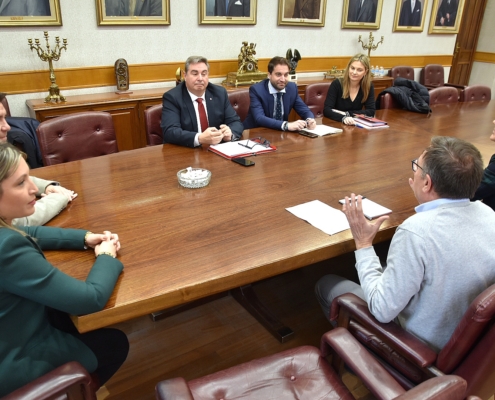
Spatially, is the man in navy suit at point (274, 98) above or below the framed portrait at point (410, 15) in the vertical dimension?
below

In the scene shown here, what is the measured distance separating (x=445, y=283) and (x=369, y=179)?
0.96 m

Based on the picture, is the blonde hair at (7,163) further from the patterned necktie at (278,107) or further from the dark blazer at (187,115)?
the patterned necktie at (278,107)

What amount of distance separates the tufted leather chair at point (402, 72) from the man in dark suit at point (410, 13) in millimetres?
656

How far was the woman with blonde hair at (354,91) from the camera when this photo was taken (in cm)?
349

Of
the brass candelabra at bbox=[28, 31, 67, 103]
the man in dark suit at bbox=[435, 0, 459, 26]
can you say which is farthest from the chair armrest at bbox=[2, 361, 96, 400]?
the man in dark suit at bbox=[435, 0, 459, 26]

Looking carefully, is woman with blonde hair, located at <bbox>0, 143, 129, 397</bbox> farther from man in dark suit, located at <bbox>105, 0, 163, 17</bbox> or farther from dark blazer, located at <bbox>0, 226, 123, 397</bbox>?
man in dark suit, located at <bbox>105, 0, 163, 17</bbox>

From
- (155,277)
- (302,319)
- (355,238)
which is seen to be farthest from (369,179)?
(155,277)

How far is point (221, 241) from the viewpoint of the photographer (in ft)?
4.78

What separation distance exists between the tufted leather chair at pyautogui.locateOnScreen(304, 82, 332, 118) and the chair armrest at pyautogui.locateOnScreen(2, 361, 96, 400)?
327 centimetres

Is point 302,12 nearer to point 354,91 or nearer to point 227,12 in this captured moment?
point 227,12

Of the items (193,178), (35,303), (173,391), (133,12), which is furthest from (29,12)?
(173,391)

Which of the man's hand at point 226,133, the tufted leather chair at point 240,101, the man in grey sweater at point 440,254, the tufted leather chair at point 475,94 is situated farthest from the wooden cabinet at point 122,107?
the tufted leather chair at point 475,94

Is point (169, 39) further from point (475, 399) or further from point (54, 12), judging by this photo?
point (475, 399)

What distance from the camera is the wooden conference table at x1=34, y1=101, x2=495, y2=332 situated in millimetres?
1260
